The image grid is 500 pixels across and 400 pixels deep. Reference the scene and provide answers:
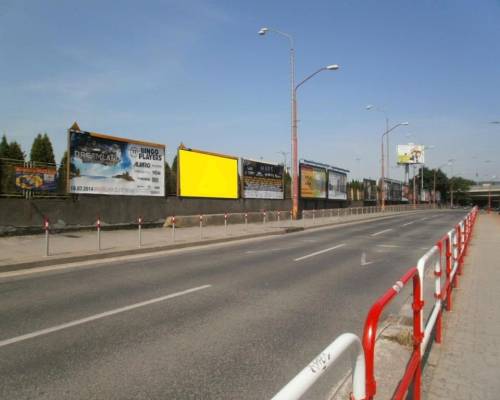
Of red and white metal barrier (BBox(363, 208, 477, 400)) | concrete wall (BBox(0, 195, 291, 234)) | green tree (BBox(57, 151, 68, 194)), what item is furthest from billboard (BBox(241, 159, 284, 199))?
red and white metal barrier (BBox(363, 208, 477, 400))

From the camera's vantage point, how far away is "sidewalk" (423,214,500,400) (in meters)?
3.76

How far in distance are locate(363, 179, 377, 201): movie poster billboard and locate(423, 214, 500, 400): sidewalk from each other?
170 ft

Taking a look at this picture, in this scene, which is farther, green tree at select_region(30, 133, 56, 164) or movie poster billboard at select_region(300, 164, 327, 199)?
movie poster billboard at select_region(300, 164, 327, 199)

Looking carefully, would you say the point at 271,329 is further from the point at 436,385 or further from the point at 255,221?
the point at 255,221

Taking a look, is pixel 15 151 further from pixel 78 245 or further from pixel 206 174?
pixel 78 245

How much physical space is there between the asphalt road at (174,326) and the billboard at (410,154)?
319 feet

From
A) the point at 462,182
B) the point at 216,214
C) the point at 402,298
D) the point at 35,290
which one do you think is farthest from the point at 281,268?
the point at 462,182

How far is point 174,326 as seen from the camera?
219 inches

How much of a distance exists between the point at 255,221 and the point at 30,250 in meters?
Result: 17.5

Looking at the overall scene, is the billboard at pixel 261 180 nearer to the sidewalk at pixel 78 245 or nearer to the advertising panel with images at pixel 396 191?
the sidewalk at pixel 78 245

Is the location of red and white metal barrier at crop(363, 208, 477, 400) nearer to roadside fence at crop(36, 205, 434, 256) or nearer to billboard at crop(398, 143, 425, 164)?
roadside fence at crop(36, 205, 434, 256)

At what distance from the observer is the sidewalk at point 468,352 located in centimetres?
376

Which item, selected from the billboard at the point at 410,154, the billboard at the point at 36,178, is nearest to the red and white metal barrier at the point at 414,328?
the billboard at the point at 36,178

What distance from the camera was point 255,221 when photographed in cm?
2802
